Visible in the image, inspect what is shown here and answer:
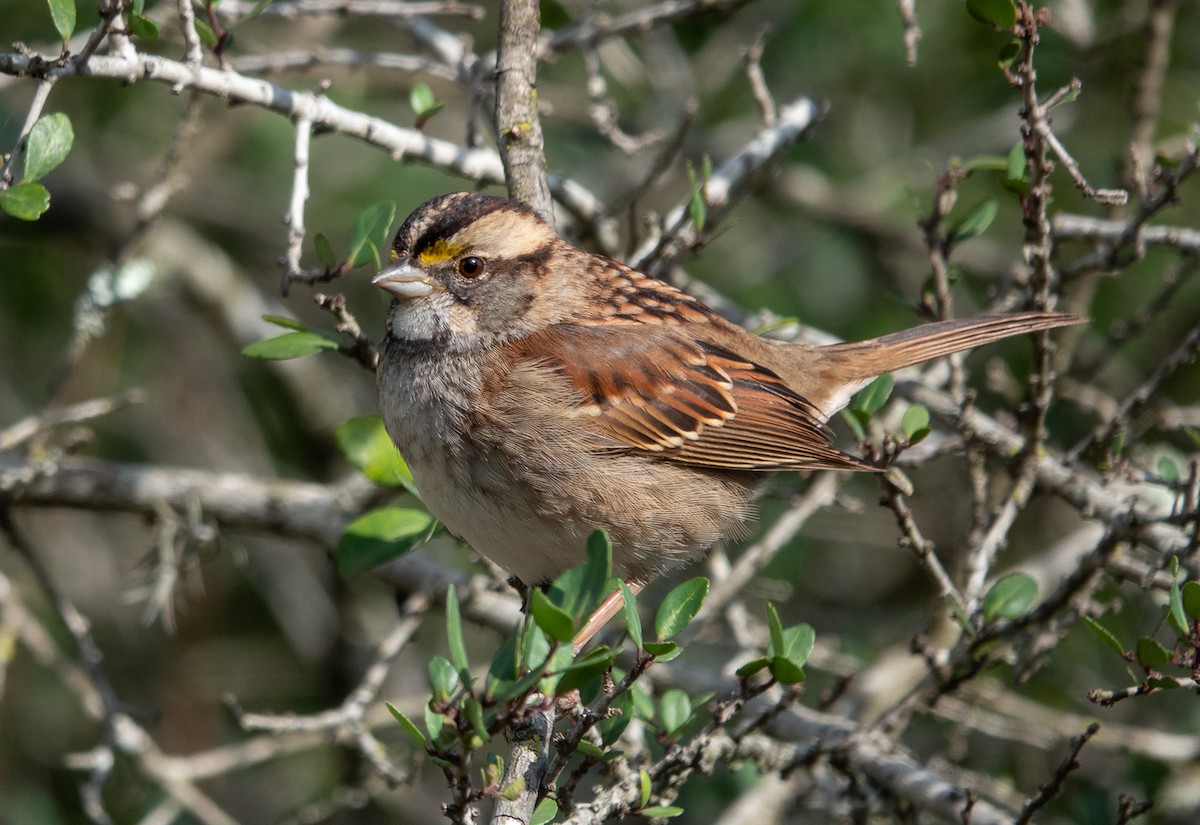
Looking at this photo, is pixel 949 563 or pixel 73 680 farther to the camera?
pixel 949 563

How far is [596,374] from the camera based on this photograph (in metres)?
3.47

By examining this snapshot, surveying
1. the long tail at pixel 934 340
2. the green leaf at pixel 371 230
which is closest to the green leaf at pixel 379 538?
the green leaf at pixel 371 230

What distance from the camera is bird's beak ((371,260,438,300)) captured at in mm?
3254

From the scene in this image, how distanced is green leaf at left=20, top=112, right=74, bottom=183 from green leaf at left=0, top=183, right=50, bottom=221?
0.08 m

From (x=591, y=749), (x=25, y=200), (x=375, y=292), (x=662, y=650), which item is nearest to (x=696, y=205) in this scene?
(x=662, y=650)

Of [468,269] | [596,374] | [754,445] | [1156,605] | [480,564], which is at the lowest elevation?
[1156,605]

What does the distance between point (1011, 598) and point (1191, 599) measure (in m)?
0.67

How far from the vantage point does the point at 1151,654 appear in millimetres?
2461

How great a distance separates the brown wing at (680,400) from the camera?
3449 millimetres

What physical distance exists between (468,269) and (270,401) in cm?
295

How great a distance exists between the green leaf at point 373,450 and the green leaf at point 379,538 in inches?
4.8

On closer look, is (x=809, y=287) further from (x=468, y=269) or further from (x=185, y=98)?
(x=185, y=98)

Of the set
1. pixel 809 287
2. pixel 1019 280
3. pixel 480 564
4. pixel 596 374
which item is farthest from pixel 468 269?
pixel 809 287

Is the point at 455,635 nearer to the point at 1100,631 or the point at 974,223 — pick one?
the point at 1100,631
